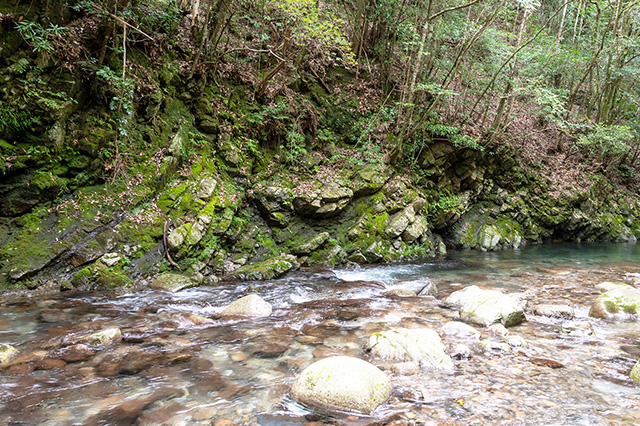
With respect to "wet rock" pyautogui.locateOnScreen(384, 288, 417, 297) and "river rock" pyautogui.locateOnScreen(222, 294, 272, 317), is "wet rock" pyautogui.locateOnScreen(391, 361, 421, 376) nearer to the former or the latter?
"river rock" pyautogui.locateOnScreen(222, 294, 272, 317)

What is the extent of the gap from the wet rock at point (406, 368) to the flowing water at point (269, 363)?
72mm

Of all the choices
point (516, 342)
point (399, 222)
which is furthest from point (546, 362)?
point (399, 222)

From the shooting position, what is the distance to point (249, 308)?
5477mm

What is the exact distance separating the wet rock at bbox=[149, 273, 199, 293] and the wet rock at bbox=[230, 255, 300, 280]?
106 centimetres

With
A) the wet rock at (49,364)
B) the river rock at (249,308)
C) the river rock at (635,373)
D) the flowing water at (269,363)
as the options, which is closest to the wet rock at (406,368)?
the flowing water at (269,363)

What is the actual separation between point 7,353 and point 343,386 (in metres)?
3.72

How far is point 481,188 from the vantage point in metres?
14.7

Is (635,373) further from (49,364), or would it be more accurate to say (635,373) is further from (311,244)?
(311,244)

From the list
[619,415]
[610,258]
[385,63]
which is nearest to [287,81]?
[385,63]

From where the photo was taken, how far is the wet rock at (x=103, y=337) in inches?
161

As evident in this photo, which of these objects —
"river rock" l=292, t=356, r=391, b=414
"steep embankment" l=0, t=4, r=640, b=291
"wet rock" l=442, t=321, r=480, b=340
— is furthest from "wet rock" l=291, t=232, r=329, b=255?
"river rock" l=292, t=356, r=391, b=414

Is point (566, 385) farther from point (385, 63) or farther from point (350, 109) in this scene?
point (385, 63)

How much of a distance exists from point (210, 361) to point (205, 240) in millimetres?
4213

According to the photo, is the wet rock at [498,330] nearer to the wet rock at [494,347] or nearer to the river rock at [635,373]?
the wet rock at [494,347]
